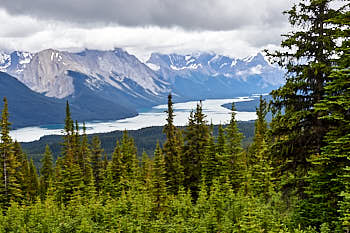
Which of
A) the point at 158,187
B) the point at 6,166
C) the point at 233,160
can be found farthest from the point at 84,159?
the point at 233,160

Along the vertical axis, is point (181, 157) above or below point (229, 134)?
below

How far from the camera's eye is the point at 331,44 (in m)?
13.5

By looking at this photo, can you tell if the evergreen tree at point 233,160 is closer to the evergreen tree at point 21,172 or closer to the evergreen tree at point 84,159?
the evergreen tree at point 84,159

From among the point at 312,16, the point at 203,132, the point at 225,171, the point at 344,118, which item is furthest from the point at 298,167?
the point at 203,132

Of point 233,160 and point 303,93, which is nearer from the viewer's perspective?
point 303,93

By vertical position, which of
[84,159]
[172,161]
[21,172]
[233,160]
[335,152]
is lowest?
[21,172]

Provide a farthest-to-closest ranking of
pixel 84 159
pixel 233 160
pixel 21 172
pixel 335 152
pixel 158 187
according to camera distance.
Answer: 1. pixel 84 159
2. pixel 21 172
3. pixel 233 160
4. pixel 158 187
5. pixel 335 152

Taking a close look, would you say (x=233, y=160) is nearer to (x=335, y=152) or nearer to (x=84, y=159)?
A: (x=335, y=152)

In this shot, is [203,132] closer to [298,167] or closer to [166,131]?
[166,131]

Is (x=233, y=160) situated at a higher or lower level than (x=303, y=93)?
lower

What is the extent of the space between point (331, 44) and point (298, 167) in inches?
242

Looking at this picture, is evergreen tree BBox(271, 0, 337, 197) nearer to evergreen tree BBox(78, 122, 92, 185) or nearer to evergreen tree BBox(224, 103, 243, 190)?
evergreen tree BBox(224, 103, 243, 190)

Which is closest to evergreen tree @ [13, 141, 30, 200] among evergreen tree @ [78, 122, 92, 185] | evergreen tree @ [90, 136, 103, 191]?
evergreen tree @ [78, 122, 92, 185]

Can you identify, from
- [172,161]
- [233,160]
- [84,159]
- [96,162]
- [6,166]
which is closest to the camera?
[233,160]
